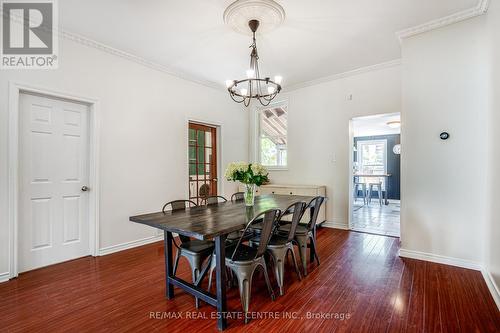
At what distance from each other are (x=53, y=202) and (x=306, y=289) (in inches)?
126

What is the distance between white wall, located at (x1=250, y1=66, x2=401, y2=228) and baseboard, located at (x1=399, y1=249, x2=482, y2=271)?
142cm

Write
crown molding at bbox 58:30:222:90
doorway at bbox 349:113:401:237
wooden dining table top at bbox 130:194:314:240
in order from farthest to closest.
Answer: doorway at bbox 349:113:401:237
crown molding at bbox 58:30:222:90
wooden dining table top at bbox 130:194:314:240

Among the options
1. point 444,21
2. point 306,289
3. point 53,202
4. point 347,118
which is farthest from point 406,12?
point 53,202

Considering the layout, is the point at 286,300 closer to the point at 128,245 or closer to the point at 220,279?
the point at 220,279

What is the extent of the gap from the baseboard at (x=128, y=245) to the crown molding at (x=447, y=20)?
4.66m

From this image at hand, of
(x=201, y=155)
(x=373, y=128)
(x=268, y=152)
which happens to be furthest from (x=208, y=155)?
(x=373, y=128)

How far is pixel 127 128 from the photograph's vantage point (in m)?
3.70

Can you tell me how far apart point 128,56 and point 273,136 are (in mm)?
3284

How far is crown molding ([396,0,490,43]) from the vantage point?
2.70 m

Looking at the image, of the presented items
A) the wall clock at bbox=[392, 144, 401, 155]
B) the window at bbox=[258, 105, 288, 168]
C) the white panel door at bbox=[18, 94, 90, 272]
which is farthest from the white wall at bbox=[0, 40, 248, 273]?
the wall clock at bbox=[392, 144, 401, 155]

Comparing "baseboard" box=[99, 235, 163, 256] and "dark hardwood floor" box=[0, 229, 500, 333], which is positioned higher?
"baseboard" box=[99, 235, 163, 256]

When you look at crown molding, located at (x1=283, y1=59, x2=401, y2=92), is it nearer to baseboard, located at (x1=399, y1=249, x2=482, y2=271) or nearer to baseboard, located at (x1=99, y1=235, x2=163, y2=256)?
baseboard, located at (x1=399, y1=249, x2=482, y2=271)

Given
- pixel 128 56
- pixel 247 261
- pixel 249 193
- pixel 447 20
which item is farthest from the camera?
pixel 128 56

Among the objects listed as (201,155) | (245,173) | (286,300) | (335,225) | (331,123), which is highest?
(331,123)
